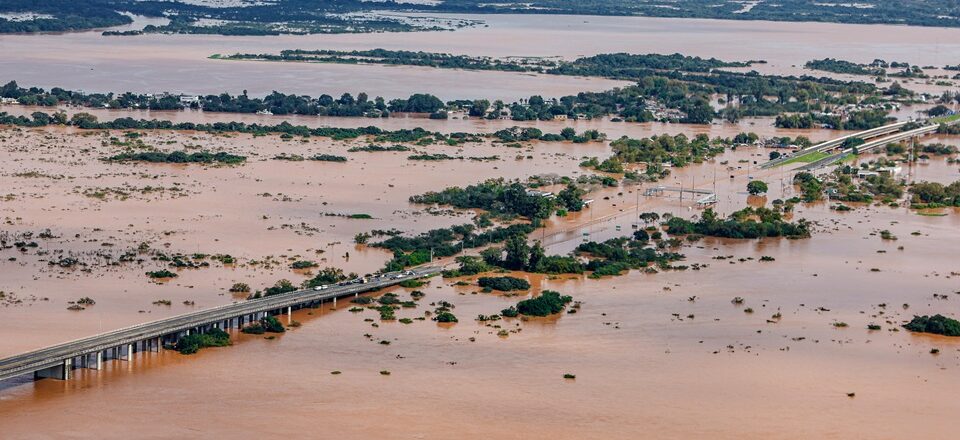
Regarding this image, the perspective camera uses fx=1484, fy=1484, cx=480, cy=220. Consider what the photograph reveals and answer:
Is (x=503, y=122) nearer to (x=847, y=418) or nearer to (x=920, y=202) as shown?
(x=920, y=202)

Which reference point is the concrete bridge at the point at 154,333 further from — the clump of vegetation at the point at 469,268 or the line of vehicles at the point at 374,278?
the clump of vegetation at the point at 469,268

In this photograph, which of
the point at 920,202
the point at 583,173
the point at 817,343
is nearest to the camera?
the point at 817,343

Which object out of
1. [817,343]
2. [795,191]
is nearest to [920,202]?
[795,191]

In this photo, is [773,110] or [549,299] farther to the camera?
[773,110]

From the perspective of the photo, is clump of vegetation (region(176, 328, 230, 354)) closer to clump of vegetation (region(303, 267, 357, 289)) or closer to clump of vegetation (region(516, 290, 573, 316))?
clump of vegetation (region(303, 267, 357, 289))

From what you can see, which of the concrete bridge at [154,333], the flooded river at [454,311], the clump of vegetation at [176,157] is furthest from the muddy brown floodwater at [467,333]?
the clump of vegetation at [176,157]

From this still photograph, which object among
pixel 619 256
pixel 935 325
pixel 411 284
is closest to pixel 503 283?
pixel 411 284
